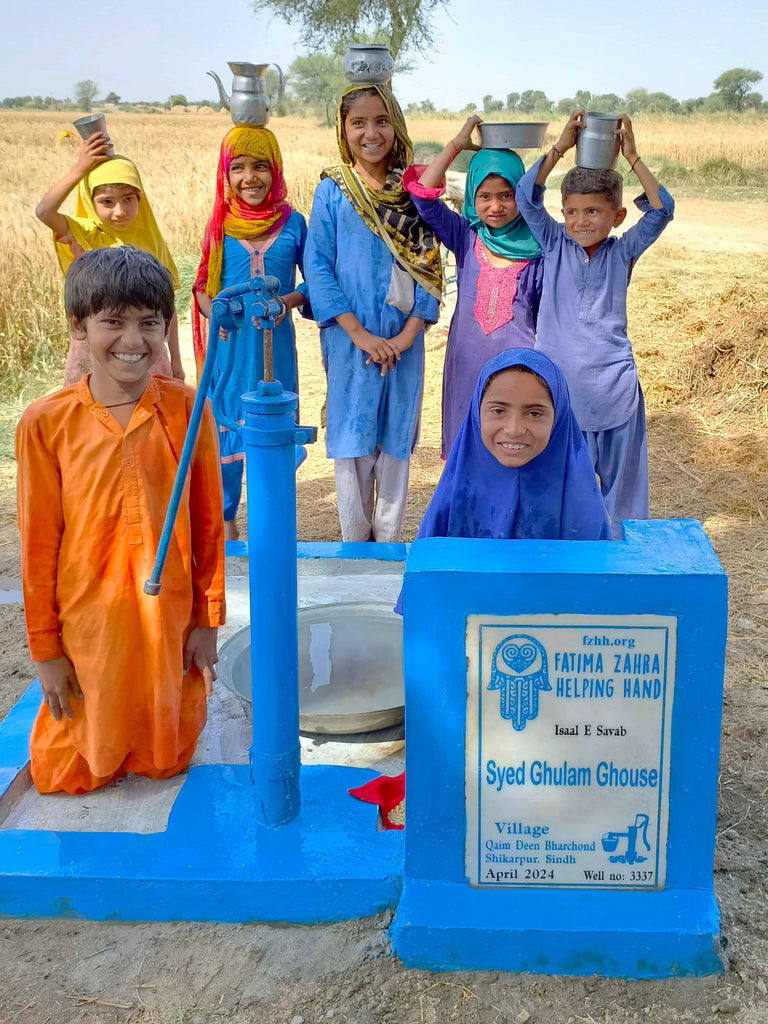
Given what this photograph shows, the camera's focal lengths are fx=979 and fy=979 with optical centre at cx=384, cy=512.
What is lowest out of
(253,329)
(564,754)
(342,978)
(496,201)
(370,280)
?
(342,978)

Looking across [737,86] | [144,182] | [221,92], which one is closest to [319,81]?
[737,86]

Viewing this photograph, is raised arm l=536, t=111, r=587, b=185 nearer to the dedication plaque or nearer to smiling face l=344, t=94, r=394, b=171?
smiling face l=344, t=94, r=394, b=171

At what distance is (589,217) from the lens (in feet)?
10.9

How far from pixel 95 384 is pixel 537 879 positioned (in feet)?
4.70

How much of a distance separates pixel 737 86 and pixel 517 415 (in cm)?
6251

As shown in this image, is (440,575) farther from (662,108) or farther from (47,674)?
(662,108)

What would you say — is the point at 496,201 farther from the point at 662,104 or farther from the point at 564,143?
the point at 662,104

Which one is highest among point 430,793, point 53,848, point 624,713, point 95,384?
point 95,384

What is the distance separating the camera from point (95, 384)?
7.28 feet

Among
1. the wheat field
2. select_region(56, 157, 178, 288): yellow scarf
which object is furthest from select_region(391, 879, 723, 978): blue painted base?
the wheat field

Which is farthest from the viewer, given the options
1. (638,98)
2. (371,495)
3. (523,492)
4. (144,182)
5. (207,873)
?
(638,98)

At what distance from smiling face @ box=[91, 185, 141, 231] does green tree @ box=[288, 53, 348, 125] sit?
40.1 metres

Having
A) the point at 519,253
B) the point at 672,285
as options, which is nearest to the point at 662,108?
the point at 672,285

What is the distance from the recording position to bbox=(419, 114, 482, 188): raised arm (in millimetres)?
3385
